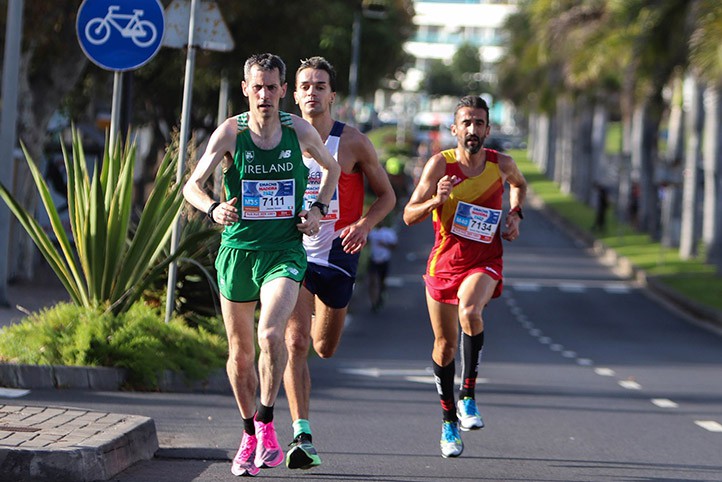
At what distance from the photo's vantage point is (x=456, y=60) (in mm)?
152375

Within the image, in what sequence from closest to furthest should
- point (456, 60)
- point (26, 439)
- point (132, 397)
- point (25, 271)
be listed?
point (26, 439) → point (132, 397) → point (25, 271) → point (456, 60)

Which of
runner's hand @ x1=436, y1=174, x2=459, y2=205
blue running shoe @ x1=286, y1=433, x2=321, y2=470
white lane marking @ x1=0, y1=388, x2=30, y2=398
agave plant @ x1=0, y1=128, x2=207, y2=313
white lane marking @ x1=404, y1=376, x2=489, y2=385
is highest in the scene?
runner's hand @ x1=436, y1=174, x2=459, y2=205

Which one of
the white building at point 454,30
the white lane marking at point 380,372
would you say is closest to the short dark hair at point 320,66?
the white lane marking at point 380,372

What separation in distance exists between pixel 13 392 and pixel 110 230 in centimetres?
209

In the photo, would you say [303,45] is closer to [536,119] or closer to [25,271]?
[25,271]

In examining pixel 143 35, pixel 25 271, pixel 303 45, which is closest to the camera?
pixel 143 35

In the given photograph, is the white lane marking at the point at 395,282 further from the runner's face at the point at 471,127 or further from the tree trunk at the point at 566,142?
the tree trunk at the point at 566,142

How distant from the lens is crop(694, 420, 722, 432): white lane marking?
11.9 m

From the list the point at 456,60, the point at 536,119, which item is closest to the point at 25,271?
the point at 536,119

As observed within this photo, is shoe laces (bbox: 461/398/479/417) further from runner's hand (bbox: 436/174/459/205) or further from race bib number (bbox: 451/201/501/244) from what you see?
runner's hand (bbox: 436/174/459/205)

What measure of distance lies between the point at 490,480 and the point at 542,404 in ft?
17.6

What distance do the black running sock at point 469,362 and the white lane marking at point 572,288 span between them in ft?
94.2

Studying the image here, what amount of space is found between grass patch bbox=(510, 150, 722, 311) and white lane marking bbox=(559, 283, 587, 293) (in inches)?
79.2

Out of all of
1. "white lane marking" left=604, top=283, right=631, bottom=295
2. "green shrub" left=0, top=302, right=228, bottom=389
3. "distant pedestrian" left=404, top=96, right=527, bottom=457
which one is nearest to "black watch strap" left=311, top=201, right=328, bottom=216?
"distant pedestrian" left=404, top=96, right=527, bottom=457
